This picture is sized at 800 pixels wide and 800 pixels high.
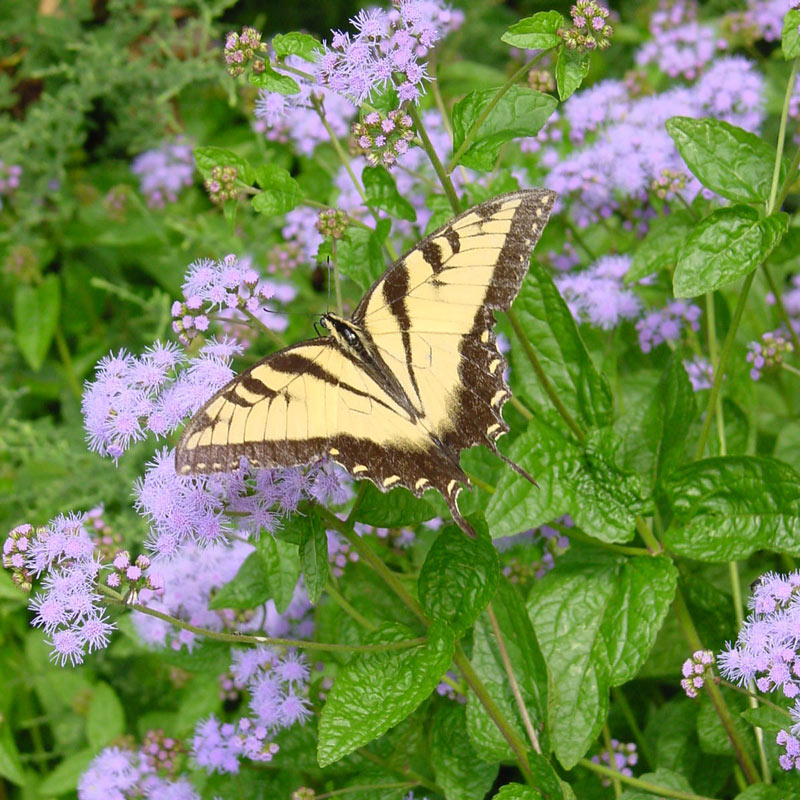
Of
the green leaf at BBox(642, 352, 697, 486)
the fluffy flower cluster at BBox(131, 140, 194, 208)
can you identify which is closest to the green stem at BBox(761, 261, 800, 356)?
the green leaf at BBox(642, 352, 697, 486)

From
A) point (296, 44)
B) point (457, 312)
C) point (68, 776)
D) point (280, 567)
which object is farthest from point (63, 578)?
point (68, 776)

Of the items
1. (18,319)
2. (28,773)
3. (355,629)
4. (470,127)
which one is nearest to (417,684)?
(355,629)

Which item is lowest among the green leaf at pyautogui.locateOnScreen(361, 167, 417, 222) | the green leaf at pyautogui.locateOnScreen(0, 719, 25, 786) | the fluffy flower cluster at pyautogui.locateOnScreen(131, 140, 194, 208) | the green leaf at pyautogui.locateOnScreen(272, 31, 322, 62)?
the green leaf at pyautogui.locateOnScreen(0, 719, 25, 786)

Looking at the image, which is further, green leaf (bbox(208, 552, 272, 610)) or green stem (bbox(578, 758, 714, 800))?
green leaf (bbox(208, 552, 272, 610))

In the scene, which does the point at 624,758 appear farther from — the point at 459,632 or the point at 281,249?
the point at 281,249

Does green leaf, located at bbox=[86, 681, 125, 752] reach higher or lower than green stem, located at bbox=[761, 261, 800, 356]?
lower

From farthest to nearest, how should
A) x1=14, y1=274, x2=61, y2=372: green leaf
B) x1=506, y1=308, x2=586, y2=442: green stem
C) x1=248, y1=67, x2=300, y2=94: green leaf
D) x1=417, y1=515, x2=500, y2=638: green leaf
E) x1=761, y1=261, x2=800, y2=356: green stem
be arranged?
x1=14, y1=274, x2=61, y2=372: green leaf, x1=761, y1=261, x2=800, y2=356: green stem, x1=506, y1=308, x2=586, y2=442: green stem, x1=248, y1=67, x2=300, y2=94: green leaf, x1=417, y1=515, x2=500, y2=638: green leaf

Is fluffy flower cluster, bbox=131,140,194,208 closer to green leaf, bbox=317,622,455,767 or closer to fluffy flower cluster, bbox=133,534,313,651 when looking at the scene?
fluffy flower cluster, bbox=133,534,313,651
